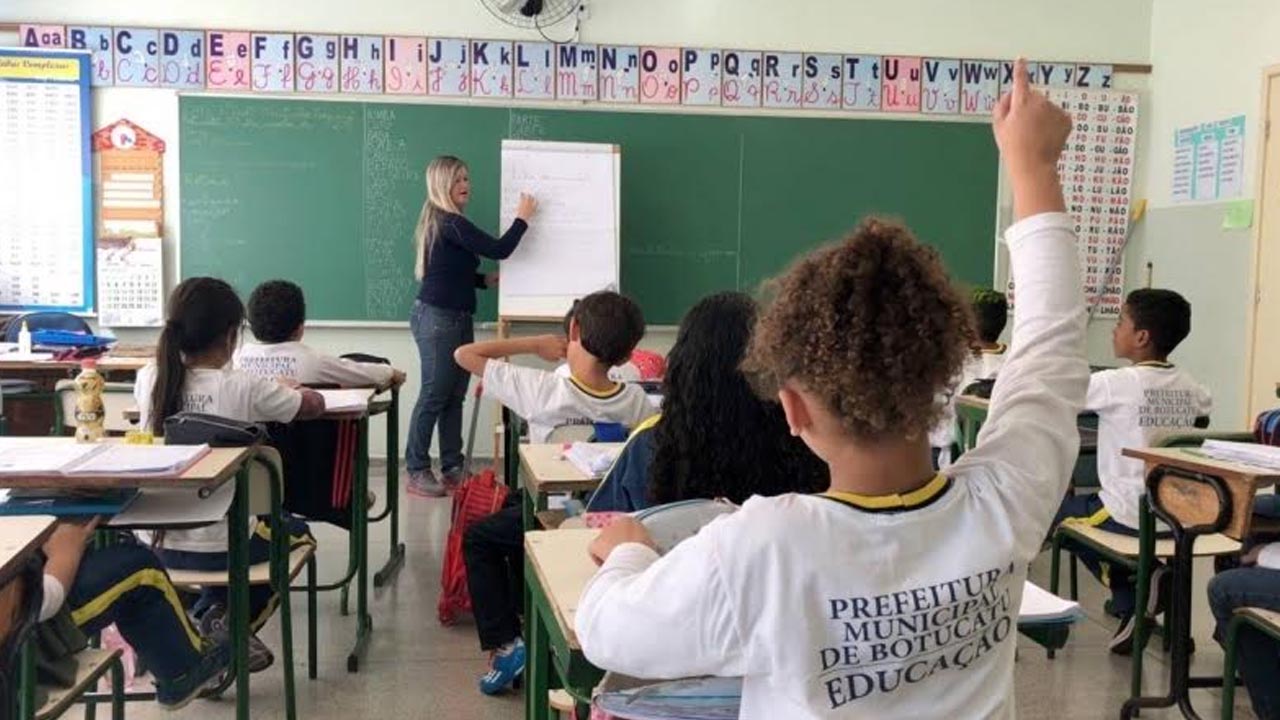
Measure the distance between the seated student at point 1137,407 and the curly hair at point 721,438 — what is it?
1.79 m

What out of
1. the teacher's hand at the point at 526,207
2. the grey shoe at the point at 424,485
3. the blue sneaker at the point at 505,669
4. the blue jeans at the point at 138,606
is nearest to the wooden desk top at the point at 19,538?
the blue jeans at the point at 138,606

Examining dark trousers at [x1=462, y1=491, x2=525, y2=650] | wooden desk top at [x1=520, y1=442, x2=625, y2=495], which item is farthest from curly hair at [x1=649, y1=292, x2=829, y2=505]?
dark trousers at [x1=462, y1=491, x2=525, y2=650]

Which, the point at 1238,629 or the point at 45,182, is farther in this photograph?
the point at 45,182

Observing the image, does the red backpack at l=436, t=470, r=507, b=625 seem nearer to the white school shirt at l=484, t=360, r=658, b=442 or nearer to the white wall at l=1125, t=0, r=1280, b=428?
the white school shirt at l=484, t=360, r=658, b=442

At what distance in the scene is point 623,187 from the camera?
5.78 m

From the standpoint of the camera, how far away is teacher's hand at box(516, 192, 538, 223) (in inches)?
217

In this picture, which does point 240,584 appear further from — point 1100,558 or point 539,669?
point 1100,558

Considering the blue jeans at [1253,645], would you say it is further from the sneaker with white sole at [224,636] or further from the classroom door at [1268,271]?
the classroom door at [1268,271]

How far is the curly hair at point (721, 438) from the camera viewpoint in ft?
5.12

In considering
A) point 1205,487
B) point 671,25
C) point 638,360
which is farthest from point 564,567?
point 671,25

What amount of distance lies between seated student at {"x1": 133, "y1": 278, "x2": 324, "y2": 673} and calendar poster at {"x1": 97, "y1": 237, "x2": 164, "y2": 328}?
3071 mm

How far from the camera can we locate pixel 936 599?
3.08ft

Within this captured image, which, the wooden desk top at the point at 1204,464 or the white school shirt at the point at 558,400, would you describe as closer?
the wooden desk top at the point at 1204,464

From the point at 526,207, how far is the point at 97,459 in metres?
3.71
